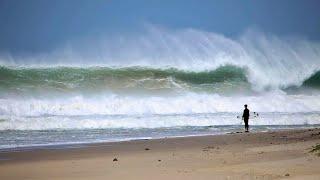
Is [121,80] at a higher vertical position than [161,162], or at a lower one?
higher

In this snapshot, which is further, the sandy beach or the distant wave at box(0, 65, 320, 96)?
the distant wave at box(0, 65, 320, 96)

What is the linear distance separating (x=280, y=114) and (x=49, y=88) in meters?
14.0

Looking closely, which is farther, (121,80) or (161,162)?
(121,80)

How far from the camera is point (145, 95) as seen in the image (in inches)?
1169

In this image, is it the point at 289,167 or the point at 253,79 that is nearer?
the point at 289,167

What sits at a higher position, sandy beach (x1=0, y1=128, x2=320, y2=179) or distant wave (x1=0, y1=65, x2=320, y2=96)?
distant wave (x1=0, y1=65, x2=320, y2=96)

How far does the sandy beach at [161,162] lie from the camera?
7.56 meters

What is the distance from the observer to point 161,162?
9562 mm

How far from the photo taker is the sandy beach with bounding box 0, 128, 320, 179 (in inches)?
298

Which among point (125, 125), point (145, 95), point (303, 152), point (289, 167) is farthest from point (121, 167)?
point (145, 95)

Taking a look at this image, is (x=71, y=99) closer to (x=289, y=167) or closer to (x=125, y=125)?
(x=125, y=125)

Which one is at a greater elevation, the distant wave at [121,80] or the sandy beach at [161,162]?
the distant wave at [121,80]

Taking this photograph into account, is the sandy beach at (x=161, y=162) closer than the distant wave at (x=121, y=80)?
Yes

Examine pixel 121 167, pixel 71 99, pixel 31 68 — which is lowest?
pixel 121 167
